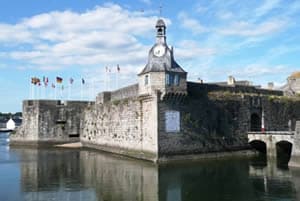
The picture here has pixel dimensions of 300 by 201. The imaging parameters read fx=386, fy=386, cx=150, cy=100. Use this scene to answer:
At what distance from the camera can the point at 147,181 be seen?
722 inches

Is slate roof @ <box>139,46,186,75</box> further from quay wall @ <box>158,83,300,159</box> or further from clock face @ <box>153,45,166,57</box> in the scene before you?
quay wall @ <box>158,83,300,159</box>


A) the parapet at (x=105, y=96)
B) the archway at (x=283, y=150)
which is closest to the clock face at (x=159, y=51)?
the archway at (x=283, y=150)

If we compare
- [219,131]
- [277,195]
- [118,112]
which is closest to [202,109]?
[219,131]

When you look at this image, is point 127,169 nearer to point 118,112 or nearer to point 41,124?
point 118,112

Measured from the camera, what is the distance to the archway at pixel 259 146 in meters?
28.5

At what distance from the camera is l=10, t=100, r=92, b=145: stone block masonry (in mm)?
40094

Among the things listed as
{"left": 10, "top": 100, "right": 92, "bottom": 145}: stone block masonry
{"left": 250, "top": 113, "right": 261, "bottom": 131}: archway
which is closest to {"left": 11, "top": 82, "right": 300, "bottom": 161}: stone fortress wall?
{"left": 250, "top": 113, "right": 261, "bottom": 131}: archway

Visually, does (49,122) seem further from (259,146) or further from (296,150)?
(296,150)

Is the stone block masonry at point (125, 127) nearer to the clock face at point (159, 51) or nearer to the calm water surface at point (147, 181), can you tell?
the calm water surface at point (147, 181)

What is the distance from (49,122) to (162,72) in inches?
797

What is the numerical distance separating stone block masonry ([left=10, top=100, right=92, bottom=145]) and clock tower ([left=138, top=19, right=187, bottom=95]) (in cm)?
1760

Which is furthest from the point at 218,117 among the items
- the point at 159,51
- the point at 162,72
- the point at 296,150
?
the point at 296,150

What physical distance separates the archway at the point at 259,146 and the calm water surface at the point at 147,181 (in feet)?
9.66

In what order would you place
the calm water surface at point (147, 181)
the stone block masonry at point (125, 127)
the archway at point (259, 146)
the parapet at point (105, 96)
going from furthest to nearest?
the parapet at point (105, 96), the archway at point (259, 146), the stone block masonry at point (125, 127), the calm water surface at point (147, 181)
